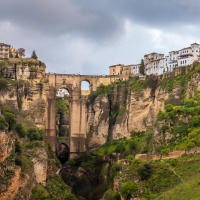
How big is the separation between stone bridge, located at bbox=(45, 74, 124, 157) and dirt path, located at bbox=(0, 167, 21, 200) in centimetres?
2327

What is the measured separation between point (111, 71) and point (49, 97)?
1675cm

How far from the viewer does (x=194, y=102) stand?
214 feet

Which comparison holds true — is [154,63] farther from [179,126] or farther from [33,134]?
[179,126]

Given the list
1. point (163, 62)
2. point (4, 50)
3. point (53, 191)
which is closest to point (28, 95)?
point (4, 50)

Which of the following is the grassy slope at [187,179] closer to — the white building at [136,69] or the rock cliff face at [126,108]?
the rock cliff face at [126,108]

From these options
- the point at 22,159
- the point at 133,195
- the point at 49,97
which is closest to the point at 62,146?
the point at 49,97

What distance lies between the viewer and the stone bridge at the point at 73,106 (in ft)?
267

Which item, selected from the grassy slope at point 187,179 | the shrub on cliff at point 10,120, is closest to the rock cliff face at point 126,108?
the grassy slope at point 187,179

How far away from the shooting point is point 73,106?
8462 cm

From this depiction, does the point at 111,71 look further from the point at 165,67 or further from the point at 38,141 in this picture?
the point at 38,141

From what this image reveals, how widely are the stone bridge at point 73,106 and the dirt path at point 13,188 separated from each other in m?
23.3

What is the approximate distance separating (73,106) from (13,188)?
97.7 feet

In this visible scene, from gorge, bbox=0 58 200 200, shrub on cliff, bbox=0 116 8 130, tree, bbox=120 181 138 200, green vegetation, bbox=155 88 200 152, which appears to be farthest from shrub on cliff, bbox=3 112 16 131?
tree, bbox=120 181 138 200

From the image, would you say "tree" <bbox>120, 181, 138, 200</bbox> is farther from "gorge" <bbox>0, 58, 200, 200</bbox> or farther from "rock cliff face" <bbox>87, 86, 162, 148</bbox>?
"rock cliff face" <bbox>87, 86, 162, 148</bbox>
